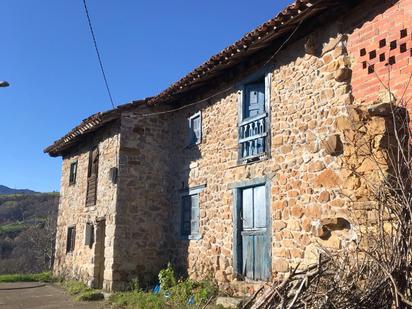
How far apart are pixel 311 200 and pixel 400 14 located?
3.14 m

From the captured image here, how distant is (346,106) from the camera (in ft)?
22.5

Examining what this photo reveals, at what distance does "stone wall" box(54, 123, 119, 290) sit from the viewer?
11.8 m

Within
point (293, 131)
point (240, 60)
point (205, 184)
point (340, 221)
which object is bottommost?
point (340, 221)

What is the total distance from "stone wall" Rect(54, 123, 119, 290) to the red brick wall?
23.5 ft

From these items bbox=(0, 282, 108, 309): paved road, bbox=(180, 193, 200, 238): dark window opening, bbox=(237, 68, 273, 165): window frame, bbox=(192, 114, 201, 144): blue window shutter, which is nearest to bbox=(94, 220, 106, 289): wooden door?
bbox=(0, 282, 108, 309): paved road

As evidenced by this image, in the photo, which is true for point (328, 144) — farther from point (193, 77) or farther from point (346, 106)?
point (193, 77)

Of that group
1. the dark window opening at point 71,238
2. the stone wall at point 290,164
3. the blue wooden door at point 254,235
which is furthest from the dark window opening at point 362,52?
the dark window opening at point 71,238

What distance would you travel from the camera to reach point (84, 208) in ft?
46.8

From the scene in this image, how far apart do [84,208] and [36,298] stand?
3303 millimetres

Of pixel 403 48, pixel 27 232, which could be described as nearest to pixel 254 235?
pixel 403 48

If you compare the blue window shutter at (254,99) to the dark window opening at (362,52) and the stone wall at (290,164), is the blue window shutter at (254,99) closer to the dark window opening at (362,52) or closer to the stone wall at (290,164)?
the stone wall at (290,164)

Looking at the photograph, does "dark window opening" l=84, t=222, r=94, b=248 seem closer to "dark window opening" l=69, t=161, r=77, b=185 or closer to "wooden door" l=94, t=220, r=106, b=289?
"wooden door" l=94, t=220, r=106, b=289

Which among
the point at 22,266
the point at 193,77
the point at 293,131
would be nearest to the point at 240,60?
the point at 193,77

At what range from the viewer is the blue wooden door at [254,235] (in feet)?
27.6
